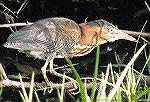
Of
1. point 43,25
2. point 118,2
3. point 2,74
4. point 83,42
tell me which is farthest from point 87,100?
point 118,2

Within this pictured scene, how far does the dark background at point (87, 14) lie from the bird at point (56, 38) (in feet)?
2.12

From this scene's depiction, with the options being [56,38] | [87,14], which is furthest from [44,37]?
[87,14]

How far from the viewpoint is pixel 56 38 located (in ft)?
10.7

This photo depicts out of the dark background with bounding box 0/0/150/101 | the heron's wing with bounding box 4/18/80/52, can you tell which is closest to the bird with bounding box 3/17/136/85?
the heron's wing with bounding box 4/18/80/52

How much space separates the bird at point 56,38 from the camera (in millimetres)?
3090

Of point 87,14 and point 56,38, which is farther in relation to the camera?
point 87,14

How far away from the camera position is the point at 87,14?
4547 millimetres

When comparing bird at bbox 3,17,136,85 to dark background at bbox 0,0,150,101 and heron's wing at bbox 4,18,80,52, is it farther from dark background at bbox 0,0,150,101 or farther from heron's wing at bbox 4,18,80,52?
dark background at bbox 0,0,150,101

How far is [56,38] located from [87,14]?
1335 millimetres

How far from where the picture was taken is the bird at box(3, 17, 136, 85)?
3.09 meters

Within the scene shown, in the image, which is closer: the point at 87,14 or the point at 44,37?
the point at 44,37

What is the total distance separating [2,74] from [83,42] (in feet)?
2.77

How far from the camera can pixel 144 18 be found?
4.45 metres

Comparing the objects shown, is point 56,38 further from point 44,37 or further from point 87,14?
point 87,14
